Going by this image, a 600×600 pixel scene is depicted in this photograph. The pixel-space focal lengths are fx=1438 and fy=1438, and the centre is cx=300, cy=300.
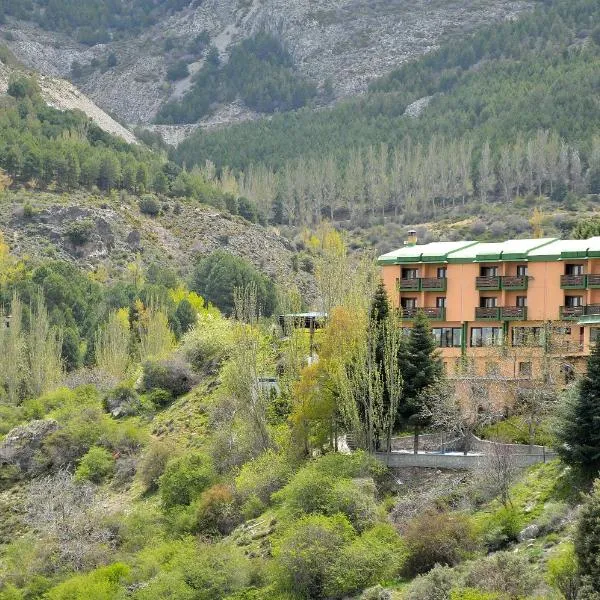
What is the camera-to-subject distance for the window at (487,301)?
65.2m

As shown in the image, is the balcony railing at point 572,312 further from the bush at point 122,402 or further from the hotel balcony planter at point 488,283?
the bush at point 122,402

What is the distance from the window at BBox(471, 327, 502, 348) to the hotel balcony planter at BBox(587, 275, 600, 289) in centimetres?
457

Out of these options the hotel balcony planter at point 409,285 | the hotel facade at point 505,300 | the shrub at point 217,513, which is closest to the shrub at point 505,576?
the hotel facade at point 505,300

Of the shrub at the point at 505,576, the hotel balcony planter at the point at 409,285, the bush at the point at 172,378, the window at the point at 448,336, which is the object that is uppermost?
the hotel balcony planter at the point at 409,285

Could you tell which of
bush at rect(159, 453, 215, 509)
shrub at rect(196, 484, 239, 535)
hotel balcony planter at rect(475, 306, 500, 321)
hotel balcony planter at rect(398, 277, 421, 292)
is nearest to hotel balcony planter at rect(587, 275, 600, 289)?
hotel balcony planter at rect(475, 306, 500, 321)

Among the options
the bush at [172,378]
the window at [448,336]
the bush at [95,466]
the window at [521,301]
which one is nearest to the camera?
the window at [521,301]

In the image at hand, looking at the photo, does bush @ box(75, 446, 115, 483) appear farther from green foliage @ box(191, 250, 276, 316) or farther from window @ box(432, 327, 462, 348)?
green foliage @ box(191, 250, 276, 316)

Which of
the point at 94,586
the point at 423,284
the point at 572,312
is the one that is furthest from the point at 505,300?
the point at 94,586

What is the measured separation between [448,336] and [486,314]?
226cm

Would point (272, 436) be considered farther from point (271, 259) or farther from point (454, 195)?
point (454, 195)

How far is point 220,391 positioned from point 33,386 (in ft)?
61.1

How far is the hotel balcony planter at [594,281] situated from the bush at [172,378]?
24.8 metres

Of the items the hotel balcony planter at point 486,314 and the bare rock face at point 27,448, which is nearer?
the hotel balcony planter at point 486,314

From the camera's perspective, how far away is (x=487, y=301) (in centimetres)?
6550
